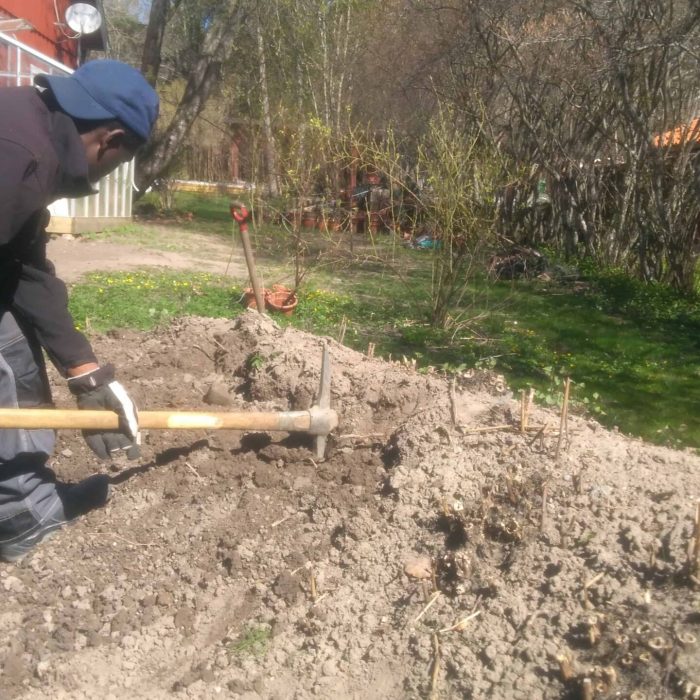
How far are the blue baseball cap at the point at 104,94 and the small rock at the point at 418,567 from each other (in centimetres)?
181

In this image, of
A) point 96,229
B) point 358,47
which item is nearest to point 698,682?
point 96,229

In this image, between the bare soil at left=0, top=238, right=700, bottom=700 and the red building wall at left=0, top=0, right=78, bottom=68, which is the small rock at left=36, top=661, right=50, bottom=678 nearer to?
the bare soil at left=0, top=238, right=700, bottom=700

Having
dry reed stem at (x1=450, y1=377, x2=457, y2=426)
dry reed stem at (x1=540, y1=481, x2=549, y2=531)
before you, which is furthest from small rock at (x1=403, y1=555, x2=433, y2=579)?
dry reed stem at (x1=450, y1=377, x2=457, y2=426)

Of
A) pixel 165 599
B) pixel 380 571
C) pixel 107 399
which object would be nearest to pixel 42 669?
pixel 165 599

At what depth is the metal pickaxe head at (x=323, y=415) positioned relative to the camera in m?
3.56

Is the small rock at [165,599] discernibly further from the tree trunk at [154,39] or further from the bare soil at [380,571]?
the tree trunk at [154,39]

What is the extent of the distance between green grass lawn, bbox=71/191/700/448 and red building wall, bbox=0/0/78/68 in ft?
22.4

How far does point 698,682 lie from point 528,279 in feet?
28.5

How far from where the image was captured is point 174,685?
8.46ft

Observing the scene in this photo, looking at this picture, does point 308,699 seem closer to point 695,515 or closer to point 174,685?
point 174,685

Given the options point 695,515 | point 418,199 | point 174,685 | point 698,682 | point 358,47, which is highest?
point 358,47

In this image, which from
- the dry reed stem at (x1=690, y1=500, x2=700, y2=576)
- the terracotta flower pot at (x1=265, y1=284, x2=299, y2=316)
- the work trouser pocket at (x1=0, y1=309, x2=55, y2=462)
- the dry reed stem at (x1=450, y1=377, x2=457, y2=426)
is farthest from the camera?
the terracotta flower pot at (x1=265, y1=284, x2=299, y2=316)

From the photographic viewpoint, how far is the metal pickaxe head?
356cm

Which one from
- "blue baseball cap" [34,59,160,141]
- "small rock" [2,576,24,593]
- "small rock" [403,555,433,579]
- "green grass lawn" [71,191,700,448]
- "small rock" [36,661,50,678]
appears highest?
"blue baseball cap" [34,59,160,141]
